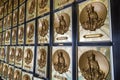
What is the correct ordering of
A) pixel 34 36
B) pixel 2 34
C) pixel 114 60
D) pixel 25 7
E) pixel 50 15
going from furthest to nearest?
pixel 2 34, pixel 25 7, pixel 34 36, pixel 50 15, pixel 114 60

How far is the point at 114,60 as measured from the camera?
60 centimetres

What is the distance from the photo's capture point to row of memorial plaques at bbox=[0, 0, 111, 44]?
65 centimetres

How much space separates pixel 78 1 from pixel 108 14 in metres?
0.21

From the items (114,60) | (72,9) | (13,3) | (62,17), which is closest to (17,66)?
(13,3)

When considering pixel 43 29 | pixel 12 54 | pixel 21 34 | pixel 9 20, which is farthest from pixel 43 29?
pixel 9 20

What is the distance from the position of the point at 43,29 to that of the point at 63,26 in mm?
248

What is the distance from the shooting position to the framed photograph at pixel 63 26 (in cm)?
85

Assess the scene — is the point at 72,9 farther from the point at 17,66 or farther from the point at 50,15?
the point at 17,66

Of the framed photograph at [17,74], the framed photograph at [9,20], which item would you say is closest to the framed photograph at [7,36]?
the framed photograph at [9,20]

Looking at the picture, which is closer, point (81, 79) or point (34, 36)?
point (81, 79)

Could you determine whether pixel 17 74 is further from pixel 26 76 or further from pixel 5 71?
pixel 5 71

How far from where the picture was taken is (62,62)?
0.89 metres

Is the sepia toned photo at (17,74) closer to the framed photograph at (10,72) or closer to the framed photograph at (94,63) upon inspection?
the framed photograph at (10,72)

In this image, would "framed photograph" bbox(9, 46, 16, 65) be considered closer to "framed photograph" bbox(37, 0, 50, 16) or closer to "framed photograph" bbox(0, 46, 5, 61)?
"framed photograph" bbox(0, 46, 5, 61)
